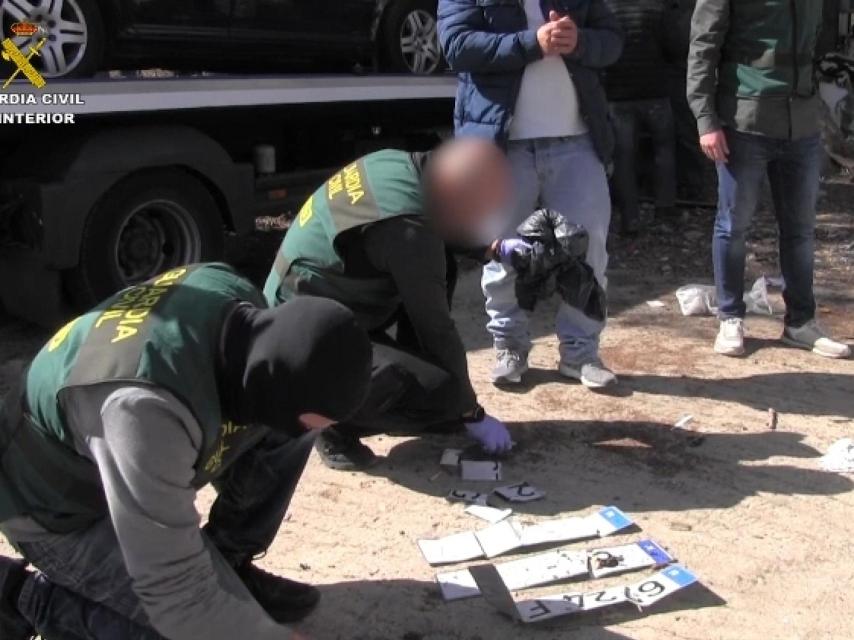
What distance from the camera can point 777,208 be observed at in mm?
4746

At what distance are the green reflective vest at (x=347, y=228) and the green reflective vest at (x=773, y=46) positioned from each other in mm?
1877

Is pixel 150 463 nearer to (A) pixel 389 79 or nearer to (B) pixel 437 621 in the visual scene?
(B) pixel 437 621

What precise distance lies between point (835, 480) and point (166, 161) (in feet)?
10.9

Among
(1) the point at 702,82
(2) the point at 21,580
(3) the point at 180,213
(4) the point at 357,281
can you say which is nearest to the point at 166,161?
(3) the point at 180,213

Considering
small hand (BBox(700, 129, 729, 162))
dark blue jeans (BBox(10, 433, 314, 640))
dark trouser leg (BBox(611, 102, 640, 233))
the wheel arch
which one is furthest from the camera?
dark trouser leg (BBox(611, 102, 640, 233))

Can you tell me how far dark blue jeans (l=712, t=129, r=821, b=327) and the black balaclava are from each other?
3.01m

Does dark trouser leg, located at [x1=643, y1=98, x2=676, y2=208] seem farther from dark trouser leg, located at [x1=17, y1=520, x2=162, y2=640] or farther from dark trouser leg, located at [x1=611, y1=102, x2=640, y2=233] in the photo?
dark trouser leg, located at [x1=17, y1=520, x2=162, y2=640]

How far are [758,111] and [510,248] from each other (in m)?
1.44

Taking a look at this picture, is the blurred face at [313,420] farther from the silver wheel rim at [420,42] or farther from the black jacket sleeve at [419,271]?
the silver wheel rim at [420,42]

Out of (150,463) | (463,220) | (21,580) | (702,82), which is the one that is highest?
(702,82)

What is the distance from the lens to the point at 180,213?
525 centimetres

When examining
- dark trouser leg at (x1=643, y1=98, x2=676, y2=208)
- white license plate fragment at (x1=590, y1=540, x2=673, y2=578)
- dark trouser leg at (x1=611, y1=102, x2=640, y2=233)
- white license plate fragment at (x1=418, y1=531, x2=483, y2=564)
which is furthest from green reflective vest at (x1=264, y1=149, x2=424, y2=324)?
dark trouser leg at (x1=643, y1=98, x2=676, y2=208)

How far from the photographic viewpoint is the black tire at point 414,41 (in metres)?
6.91

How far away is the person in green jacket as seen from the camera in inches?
173
